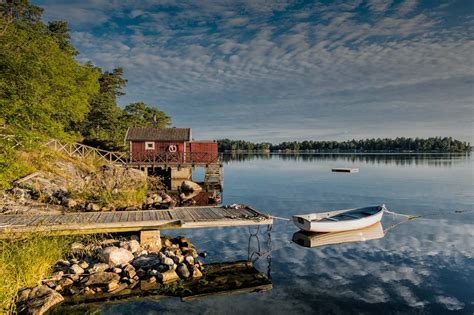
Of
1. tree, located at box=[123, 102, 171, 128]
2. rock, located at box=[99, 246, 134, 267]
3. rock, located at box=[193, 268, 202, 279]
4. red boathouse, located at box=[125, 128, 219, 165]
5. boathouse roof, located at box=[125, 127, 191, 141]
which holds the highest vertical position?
tree, located at box=[123, 102, 171, 128]

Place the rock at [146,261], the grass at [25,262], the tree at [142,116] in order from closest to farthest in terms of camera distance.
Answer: the grass at [25,262]
the rock at [146,261]
the tree at [142,116]

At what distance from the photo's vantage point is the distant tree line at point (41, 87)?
37.1ft

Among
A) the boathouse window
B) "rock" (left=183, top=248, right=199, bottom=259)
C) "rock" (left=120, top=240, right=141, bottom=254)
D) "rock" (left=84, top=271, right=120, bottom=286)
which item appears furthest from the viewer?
the boathouse window

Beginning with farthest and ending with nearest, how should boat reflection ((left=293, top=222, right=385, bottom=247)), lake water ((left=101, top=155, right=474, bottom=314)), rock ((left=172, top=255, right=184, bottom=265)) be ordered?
boat reflection ((left=293, top=222, right=385, bottom=247)), rock ((left=172, top=255, right=184, bottom=265)), lake water ((left=101, top=155, right=474, bottom=314))

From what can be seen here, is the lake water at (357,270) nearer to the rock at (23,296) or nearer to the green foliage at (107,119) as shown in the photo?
the rock at (23,296)

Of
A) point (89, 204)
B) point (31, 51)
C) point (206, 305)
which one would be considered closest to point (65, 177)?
point (89, 204)

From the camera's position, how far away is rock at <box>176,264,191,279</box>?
1048cm

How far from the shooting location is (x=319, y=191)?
34.9 meters

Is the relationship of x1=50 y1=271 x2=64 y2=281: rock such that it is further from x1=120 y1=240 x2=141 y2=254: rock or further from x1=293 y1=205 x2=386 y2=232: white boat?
x1=293 y1=205 x2=386 y2=232: white boat

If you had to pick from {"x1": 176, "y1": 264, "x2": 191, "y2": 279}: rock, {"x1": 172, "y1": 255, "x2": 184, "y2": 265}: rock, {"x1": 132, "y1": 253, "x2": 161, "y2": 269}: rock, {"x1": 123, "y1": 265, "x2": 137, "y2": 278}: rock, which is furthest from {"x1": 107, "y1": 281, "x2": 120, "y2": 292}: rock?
{"x1": 172, "y1": 255, "x2": 184, "y2": 265}: rock

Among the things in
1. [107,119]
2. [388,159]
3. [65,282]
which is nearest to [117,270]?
[65,282]

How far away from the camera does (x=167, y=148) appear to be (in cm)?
3491

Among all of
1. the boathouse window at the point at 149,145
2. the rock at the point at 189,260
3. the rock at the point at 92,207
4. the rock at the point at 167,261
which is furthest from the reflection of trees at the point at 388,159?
the rock at the point at 167,261

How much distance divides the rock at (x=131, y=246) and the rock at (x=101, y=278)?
147 centimetres
